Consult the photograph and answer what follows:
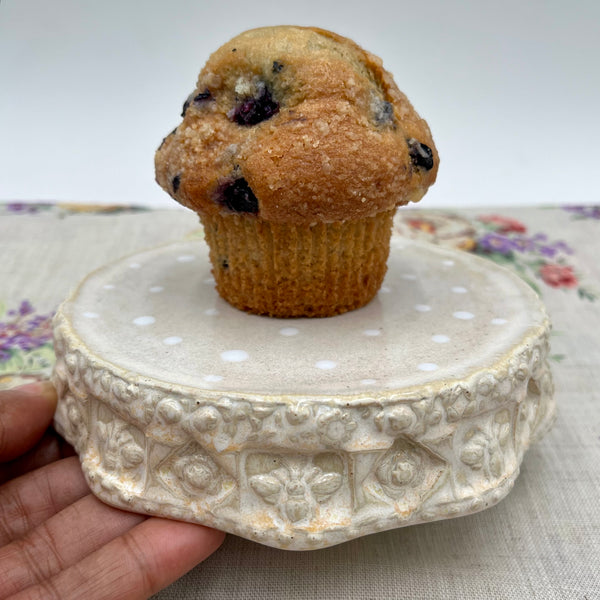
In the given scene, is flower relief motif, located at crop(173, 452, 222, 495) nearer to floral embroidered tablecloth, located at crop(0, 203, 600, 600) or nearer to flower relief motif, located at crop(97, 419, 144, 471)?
flower relief motif, located at crop(97, 419, 144, 471)

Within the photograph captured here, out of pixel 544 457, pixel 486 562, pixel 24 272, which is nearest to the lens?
pixel 486 562

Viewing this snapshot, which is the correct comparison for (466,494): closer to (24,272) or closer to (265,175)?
(265,175)

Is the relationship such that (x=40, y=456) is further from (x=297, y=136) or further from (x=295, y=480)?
(x=297, y=136)

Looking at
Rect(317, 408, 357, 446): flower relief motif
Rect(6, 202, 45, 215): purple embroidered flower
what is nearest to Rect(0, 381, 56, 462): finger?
Rect(317, 408, 357, 446): flower relief motif

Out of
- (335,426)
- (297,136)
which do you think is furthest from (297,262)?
(335,426)

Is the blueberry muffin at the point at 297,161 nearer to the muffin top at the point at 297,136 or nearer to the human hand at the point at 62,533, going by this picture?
the muffin top at the point at 297,136

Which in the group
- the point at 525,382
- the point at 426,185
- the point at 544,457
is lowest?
the point at 544,457

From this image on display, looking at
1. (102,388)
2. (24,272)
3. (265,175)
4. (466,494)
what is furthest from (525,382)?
(24,272)
